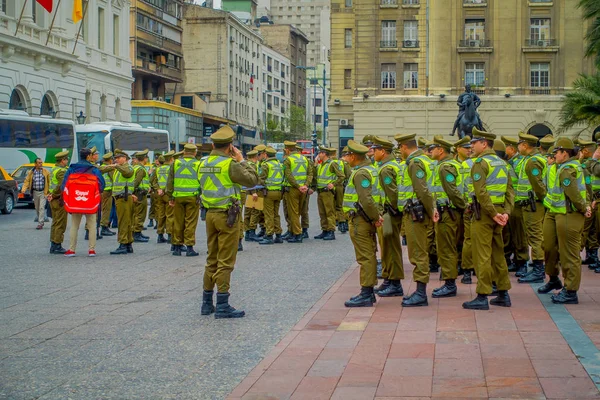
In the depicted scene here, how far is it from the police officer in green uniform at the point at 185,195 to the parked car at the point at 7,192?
1605 centimetres

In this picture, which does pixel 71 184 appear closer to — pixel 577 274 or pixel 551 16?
pixel 577 274

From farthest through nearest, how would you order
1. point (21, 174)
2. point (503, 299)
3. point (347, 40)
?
point (347, 40), point (21, 174), point (503, 299)

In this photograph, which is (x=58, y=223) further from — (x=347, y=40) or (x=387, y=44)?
(x=347, y=40)

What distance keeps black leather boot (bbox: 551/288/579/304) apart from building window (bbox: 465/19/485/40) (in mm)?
51856

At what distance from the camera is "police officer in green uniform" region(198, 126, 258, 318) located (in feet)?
33.2

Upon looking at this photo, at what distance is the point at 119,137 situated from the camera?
46688mm

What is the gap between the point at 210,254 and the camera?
10258mm

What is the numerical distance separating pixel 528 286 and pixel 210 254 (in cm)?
455

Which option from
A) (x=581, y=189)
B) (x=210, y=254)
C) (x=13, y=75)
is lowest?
(x=210, y=254)

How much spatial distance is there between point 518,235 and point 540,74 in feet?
163

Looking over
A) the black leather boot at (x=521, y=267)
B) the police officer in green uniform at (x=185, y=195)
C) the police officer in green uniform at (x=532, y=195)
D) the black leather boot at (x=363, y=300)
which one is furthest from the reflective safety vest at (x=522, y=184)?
the police officer in green uniform at (x=185, y=195)

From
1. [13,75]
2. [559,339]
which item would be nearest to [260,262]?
[559,339]

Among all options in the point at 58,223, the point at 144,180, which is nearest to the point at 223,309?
the point at 58,223

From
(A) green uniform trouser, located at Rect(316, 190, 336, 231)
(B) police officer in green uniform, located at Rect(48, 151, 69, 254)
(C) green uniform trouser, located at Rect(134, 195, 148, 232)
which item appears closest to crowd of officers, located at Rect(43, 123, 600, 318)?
(A) green uniform trouser, located at Rect(316, 190, 336, 231)
